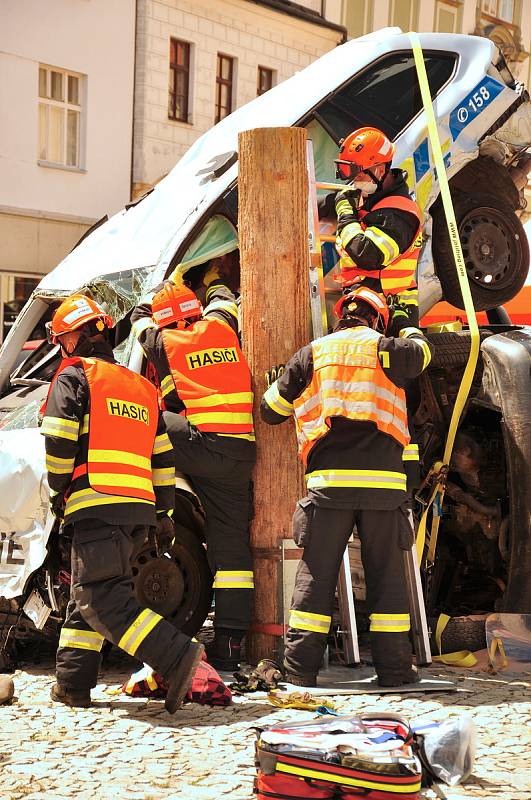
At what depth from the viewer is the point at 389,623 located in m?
5.60

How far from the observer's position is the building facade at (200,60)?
2216 cm

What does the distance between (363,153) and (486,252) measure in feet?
5.22

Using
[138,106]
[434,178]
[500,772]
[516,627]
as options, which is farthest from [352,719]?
[138,106]

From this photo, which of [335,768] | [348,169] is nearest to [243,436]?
[348,169]

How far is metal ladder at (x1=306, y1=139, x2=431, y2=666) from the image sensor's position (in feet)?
19.5

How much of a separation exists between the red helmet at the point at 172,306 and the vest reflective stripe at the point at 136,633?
5.33ft

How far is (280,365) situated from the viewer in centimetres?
610

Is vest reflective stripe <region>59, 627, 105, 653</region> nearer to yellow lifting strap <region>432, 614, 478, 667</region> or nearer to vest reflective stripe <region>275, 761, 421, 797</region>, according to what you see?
vest reflective stripe <region>275, 761, 421, 797</region>

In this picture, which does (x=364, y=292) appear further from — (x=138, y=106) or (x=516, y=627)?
(x=138, y=106)

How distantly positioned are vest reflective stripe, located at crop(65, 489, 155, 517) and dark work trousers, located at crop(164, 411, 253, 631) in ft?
2.52

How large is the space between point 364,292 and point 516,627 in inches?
68.5

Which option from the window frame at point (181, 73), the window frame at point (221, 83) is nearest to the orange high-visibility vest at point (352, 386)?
the window frame at point (181, 73)

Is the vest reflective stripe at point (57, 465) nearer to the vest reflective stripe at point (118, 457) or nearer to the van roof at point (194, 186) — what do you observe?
the vest reflective stripe at point (118, 457)

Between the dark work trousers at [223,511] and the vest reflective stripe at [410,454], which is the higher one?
the vest reflective stripe at [410,454]
